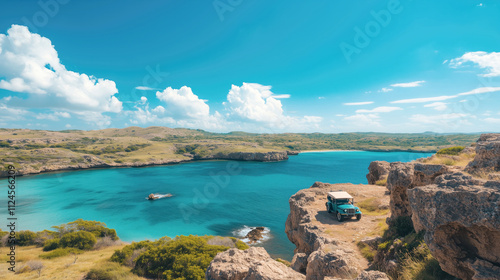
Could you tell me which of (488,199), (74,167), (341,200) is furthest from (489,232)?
(74,167)

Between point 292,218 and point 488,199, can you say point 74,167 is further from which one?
point 488,199

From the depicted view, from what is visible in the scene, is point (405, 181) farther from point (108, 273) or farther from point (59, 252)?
point (59, 252)

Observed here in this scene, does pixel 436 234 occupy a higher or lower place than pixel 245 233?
higher

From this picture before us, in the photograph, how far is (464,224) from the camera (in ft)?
19.9

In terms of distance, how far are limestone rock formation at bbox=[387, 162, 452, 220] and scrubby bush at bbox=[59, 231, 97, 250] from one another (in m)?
36.8

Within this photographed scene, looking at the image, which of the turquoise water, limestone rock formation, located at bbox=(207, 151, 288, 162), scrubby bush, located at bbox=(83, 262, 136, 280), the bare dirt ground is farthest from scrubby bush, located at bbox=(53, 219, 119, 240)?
limestone rock formation, located at bbox=(207, 151, 288, 162)

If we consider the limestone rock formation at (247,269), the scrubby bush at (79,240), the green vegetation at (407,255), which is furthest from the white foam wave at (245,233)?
the limestone rock formation at (247,269)

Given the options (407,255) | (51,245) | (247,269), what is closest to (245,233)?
(51,245)

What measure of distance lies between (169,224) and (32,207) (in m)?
41.7

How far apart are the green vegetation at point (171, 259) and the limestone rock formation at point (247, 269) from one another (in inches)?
337

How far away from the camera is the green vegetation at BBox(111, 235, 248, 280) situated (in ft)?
58.1

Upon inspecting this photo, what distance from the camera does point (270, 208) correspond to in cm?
5450

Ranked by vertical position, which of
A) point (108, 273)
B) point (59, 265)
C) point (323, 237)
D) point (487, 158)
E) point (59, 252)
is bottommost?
point (59, 252)

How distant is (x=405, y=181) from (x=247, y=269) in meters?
12.0
